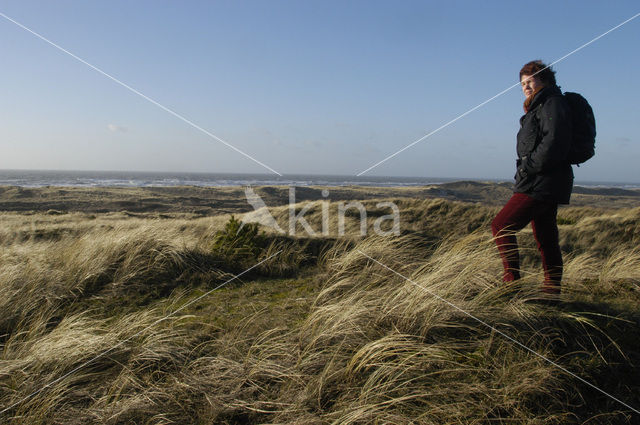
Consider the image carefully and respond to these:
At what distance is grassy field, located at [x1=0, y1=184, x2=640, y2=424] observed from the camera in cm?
195

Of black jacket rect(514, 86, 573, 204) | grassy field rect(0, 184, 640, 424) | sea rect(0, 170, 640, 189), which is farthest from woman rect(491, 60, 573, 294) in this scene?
sea rect(0, 170, 640, 189)

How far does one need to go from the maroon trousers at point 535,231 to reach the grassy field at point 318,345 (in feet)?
0.55

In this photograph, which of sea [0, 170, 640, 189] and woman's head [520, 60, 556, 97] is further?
sea [0, 170, 640, 189]

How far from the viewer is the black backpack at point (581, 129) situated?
2.88 meters

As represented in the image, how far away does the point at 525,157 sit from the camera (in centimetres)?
313

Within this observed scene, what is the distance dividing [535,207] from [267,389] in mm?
2583

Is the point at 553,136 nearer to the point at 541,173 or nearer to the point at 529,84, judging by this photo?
the point at 541,173

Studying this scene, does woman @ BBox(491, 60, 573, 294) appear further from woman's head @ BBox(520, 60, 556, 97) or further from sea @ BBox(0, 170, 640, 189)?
sea @ BBox(0, 170, 640, 189)

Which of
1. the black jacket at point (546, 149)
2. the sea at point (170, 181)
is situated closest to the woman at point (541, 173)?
the black jacket at point (546, 149)

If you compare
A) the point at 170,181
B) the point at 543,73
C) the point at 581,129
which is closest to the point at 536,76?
the point at 543,73

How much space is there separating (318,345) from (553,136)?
240cm

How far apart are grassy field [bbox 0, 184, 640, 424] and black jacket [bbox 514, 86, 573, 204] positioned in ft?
2.60

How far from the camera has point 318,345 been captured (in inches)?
100

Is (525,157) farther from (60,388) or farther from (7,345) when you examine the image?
(7,345)
